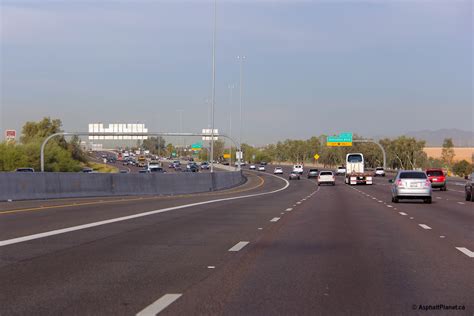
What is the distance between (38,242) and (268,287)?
23.1 feet

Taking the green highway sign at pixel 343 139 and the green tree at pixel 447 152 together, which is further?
the green tree at pixel 447 152

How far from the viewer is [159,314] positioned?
8258 millimetres

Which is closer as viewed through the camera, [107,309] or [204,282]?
[107,309]

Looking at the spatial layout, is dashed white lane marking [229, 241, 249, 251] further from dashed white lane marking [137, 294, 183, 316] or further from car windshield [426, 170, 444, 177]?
car windshield [426, 170, 444, 177]

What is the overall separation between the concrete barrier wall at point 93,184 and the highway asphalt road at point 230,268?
509 inches

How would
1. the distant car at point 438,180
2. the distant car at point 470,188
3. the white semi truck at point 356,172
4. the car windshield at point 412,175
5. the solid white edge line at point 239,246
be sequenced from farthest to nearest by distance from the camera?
1. the white semi truck at point 356,172
2. the distant car at point 438,180
3. the distant car at point 470,188
4. the car windshield at point 412,175
5. the solid white edge line at point 239,246

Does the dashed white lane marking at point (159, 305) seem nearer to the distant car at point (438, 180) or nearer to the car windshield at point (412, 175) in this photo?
the car windshield at point (412, 175)

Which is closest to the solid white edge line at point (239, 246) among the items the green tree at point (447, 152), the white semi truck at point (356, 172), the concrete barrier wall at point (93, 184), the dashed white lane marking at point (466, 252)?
the dashed white lane marking at point (466, 252)

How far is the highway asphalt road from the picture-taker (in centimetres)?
891

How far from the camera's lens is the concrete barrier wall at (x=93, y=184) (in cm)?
3388

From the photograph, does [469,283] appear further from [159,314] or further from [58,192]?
[58,192]

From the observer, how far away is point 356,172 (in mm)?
81188

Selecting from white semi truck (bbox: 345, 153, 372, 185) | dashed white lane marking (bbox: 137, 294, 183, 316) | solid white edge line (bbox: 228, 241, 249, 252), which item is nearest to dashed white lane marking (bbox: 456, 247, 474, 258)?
solid white edge line (bbox: 228, 241, 249, 252)

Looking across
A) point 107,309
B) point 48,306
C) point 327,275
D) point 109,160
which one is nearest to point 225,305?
point 107,309
